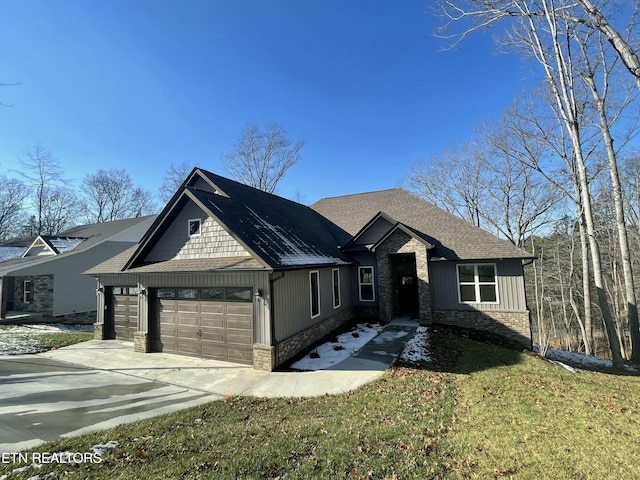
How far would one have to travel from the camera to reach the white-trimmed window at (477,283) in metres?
13.7

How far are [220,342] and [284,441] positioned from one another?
5.74 meters

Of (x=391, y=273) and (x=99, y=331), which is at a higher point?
(x=391, y=273)

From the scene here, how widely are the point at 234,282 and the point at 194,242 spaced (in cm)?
264

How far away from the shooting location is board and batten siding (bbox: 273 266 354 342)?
9438mm

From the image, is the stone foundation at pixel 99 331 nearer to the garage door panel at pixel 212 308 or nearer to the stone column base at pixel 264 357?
the garage door panel at pixel 212 308

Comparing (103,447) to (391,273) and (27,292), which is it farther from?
(27,292)

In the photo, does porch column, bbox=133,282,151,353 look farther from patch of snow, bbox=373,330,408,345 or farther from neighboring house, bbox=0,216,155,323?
neighboring house, bbox=0,216,155,323

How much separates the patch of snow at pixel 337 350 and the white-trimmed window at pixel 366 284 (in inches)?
100

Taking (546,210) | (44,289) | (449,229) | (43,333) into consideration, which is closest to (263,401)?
(449,229)

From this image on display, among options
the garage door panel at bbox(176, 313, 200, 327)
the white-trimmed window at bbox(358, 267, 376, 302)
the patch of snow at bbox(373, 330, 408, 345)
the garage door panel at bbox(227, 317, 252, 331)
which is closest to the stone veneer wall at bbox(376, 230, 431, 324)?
the white-trimmed window at bbox(358, 267, 376, 302)

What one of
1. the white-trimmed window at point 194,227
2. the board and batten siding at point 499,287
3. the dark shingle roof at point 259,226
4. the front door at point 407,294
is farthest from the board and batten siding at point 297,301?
the board and batten siding at point 499,287

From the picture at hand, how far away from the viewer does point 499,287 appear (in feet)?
44.5

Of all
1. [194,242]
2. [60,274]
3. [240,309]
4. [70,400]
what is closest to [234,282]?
[240,309]

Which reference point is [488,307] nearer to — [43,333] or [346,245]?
[346,245]
